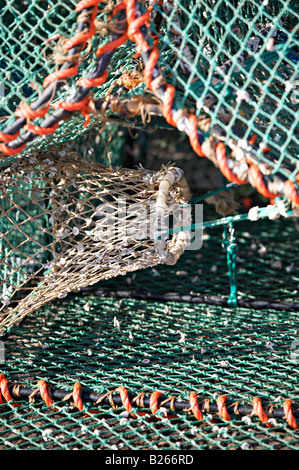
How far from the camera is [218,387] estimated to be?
1.43 meters

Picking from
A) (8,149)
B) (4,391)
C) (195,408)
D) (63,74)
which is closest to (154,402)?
(195,408)

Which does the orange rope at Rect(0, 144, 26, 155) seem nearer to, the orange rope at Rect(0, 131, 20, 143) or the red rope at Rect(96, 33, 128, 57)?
the orange rope at Rect(0, 131, 20, 143)

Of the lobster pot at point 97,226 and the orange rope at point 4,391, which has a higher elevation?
the lobster pot at point 97,226

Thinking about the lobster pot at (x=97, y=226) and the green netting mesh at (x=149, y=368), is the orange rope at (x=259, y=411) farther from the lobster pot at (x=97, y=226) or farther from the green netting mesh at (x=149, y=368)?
the lobster pot at (x=97, y=226)

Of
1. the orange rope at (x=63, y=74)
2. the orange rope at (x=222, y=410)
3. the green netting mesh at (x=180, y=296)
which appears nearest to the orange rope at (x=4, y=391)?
the green netting mesh at (x=180, y=296)

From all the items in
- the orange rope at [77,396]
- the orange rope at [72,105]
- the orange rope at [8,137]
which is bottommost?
the orange rope at [77,396]

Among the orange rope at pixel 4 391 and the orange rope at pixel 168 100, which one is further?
the orange rope at pixel 4 391

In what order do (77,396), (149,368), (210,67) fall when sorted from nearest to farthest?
(210,67), (77,396), (149,368)

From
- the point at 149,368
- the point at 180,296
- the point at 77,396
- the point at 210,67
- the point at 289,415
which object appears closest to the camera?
the point at 210,67

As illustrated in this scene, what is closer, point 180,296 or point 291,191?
point 291,191

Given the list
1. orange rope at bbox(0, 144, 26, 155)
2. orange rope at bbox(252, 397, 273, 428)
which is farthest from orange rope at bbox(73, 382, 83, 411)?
orange rope at bbox(0, 144, 26, 155)

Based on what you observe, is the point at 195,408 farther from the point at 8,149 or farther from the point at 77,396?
the point at 8,149

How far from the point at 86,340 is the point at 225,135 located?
2.92 ft

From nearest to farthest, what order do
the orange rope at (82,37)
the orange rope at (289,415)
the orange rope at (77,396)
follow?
the orange rope at (82,37)
the orange rope at (289,415)
the orange rope at (77,396)
